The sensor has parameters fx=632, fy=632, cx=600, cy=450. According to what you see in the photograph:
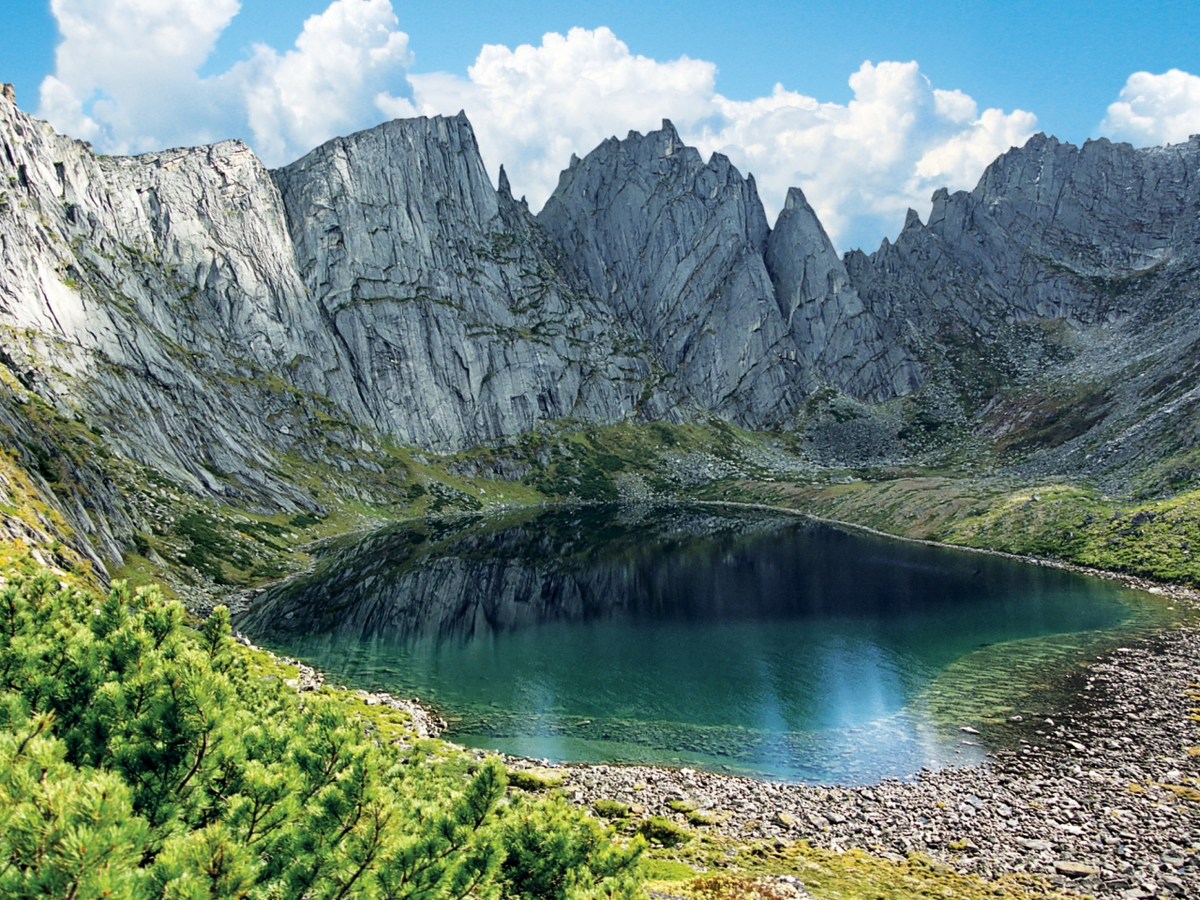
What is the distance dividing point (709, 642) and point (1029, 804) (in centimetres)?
3130

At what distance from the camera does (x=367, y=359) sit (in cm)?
19200

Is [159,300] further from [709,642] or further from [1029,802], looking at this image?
[1029,802]

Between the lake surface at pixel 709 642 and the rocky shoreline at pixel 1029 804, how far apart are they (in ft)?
9.65

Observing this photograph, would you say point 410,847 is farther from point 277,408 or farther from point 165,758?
point 277,408

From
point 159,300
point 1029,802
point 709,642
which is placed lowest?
point 1029,802

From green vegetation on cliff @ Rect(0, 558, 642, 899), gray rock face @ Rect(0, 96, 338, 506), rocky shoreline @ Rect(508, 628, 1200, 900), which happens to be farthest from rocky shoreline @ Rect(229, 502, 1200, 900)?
gray rock face @ Rect(0, 96, 338, 506)

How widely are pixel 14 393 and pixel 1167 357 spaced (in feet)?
702

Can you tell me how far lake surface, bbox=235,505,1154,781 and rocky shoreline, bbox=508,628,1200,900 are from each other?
2.94 metres

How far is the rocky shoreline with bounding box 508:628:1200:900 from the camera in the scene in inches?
960

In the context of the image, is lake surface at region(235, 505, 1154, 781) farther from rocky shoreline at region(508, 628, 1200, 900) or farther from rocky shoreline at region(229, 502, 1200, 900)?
rocky shoreline at region(508, 628, 1200, 900)

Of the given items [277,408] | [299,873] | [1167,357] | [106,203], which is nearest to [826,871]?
[299,873]

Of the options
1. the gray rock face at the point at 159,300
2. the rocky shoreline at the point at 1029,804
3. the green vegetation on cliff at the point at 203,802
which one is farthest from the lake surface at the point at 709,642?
the gray rock face at the point at 159,300

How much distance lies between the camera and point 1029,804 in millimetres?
29016

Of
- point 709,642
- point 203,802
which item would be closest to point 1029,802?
point 709,642
